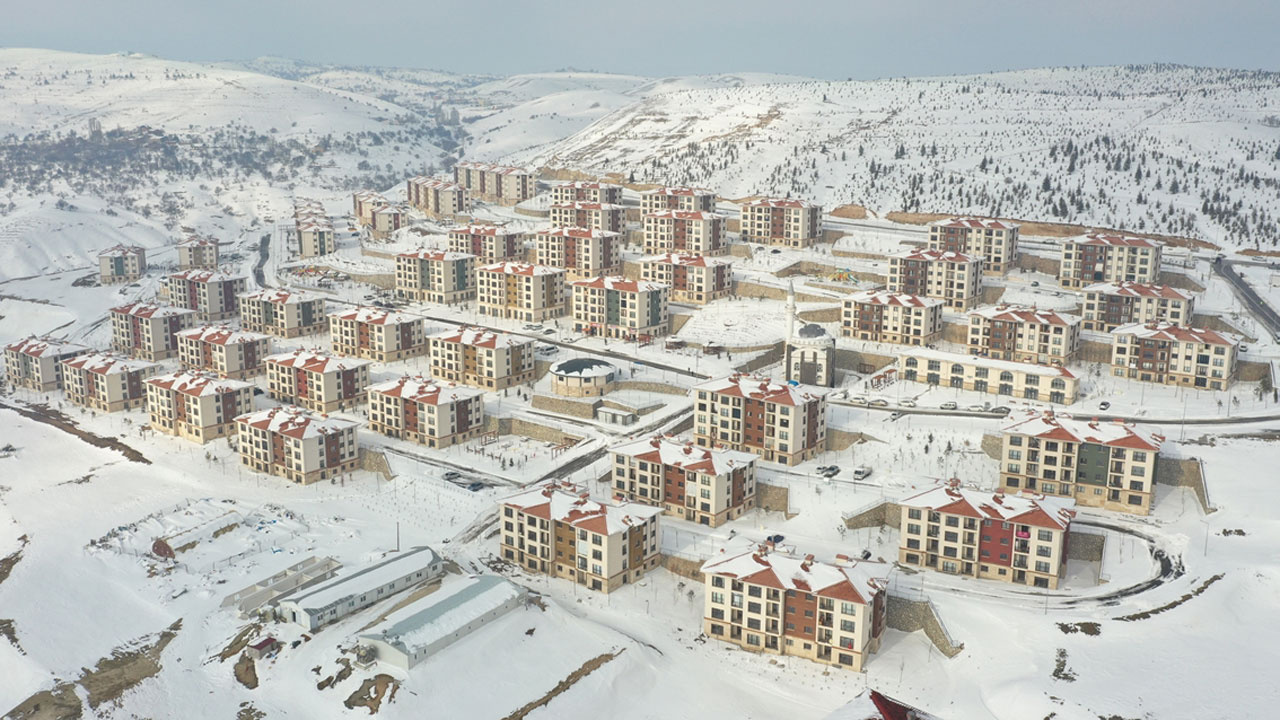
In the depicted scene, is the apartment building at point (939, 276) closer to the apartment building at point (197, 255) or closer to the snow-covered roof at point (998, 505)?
the snow-covered roof at point (998, 505)

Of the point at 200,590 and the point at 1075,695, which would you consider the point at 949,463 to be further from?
the point at 200,590

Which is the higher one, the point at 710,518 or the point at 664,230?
the point at 664,230

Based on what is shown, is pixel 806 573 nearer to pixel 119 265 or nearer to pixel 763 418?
pixel 763 418

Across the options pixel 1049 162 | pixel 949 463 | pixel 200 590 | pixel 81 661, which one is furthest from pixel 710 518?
pixel 1049 162

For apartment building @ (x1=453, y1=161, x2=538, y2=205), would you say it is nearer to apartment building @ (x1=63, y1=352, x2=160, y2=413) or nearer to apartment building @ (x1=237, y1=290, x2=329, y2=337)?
apartment building @ (x1=237, y1=290, x2=329, y2=337)

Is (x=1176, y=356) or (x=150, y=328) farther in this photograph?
(x=150, y=328)

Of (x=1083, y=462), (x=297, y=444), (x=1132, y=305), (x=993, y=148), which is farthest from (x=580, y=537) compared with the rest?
(x=993, y=148)

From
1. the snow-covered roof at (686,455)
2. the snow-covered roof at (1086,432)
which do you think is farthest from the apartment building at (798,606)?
the snow-covered roof at (1086,432)

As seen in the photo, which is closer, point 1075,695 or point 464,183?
point 1075,695
